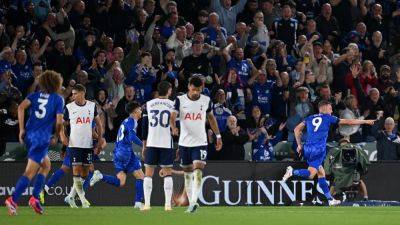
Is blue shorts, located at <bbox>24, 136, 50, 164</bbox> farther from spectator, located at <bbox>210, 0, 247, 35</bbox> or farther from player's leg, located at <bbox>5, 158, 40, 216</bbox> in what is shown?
spectator, located at <bbox>210, 0, 247, 35</bbox>

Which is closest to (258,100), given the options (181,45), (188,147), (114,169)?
(181,45)

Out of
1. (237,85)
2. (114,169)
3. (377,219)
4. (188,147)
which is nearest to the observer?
(377,219)

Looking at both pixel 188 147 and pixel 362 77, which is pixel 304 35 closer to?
pixel 362 77

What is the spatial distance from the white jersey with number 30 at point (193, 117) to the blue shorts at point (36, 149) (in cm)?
259

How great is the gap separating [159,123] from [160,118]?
0.29 ft

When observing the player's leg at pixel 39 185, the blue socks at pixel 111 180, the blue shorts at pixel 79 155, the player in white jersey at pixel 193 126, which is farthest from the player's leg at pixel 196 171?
the blue socks at pixel 111 180

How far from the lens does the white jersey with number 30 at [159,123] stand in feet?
62.4

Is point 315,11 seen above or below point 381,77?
above

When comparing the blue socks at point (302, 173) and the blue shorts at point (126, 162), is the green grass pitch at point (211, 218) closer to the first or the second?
the blue shorts at point (126, 162)

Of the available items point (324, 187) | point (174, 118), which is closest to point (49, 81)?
point (174, 118)

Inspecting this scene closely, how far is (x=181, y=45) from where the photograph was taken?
86.0 feet

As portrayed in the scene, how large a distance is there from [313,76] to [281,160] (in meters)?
3.09

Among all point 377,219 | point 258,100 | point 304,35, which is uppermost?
point 304,35

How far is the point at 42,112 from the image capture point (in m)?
17.0
